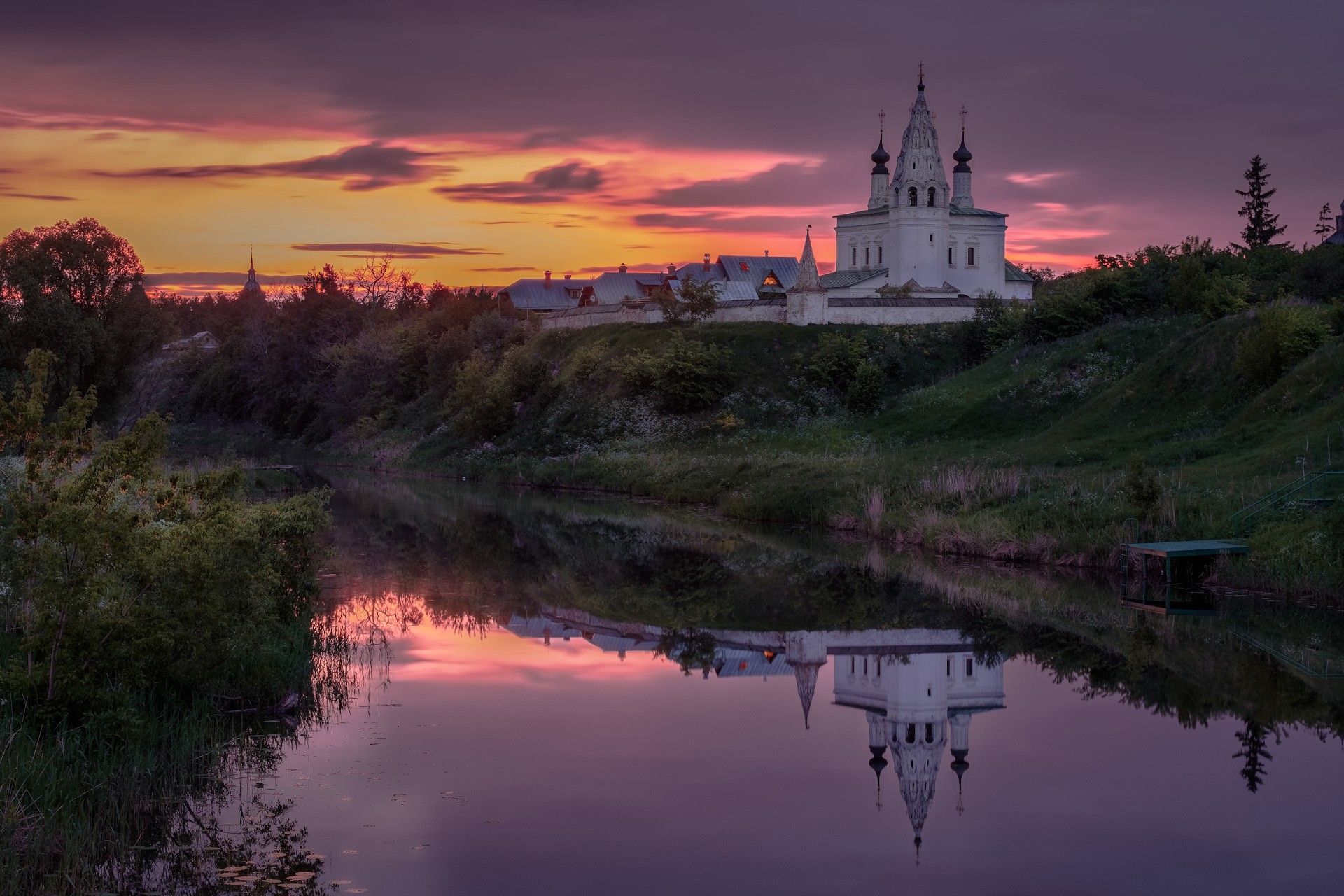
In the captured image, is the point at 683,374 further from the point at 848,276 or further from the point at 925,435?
the point at 848,276

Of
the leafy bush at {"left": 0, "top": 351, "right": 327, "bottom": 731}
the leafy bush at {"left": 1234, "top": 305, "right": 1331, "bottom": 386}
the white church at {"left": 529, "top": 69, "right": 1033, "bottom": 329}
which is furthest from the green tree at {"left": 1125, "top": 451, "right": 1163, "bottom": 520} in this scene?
the white church at {"left": 529, "top": 69, "right": 1033, "bottom": 329}

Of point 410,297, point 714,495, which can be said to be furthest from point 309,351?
point 714,495

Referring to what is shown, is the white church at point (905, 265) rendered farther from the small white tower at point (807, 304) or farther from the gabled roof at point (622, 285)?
the gabled roof at point (622, 285)

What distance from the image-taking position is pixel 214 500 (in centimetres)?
1650

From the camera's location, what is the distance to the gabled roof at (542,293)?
131375 mm

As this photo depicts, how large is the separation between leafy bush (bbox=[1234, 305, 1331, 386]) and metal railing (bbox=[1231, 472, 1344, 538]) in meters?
14.0

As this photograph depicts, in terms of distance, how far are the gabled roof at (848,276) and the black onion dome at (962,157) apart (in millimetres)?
11335

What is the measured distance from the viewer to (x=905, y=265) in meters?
92.7

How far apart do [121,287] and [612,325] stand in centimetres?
3633

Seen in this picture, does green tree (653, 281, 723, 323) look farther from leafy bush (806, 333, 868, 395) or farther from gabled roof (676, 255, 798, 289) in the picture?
gabled roof (676, 255, 798, 289)

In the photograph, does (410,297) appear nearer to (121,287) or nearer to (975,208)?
(975,208)

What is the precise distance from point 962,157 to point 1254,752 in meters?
86.4

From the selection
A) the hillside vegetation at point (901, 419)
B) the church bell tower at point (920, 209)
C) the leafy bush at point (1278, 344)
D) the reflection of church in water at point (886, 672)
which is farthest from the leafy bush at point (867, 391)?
the reflection of church in water at point (886, 672)

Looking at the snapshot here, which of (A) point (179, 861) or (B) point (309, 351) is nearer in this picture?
(A) point (179, 861)
